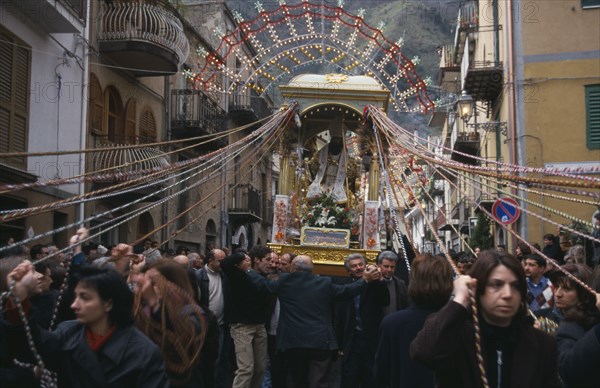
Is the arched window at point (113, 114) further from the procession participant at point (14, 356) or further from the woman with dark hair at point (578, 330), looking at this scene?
the woman with dark hair at point (578, 330)

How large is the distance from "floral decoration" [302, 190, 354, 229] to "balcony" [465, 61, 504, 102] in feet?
35.2

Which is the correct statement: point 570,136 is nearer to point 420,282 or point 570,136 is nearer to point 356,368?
point 356,368

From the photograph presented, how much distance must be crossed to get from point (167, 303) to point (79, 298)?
2.22 ft

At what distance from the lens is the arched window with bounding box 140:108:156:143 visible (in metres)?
20.3

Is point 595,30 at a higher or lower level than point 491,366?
higher

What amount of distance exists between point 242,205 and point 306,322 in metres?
22.3

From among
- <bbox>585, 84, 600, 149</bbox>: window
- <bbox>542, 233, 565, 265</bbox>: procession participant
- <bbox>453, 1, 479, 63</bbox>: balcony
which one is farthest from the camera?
<bbox>453, 1, 479, 63</bbox>: balcony

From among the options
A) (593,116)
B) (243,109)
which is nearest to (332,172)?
(593,116)

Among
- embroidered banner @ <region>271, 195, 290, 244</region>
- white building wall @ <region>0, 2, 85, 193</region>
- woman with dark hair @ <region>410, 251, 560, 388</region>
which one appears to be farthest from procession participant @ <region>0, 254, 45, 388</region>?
white building wall @ <region>0, 2, 85, 193</region>

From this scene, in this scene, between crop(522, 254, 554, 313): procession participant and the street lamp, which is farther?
the street lamp

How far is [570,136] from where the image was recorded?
19.4 metres

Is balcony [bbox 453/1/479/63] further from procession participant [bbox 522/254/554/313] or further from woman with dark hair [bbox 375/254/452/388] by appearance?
woman with dark hair [bbox 375/254/452/388]

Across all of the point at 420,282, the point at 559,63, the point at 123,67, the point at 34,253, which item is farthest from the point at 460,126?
the point at 420,282

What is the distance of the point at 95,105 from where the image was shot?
17375 mm
